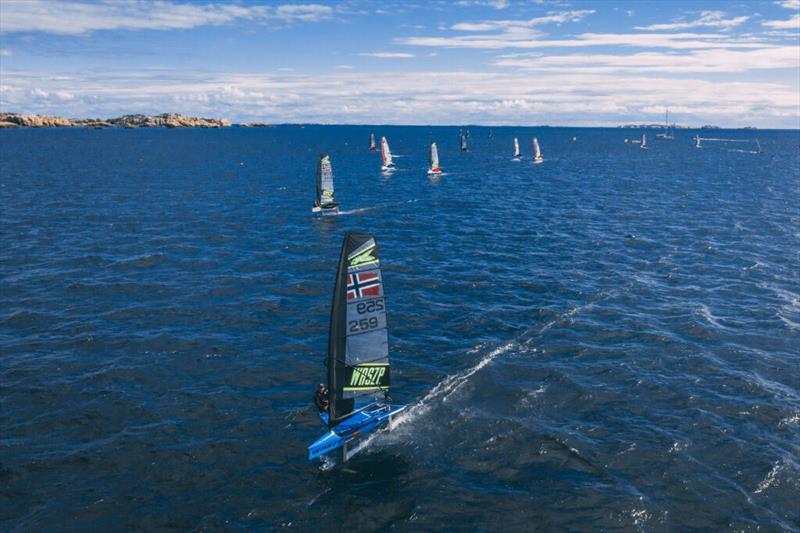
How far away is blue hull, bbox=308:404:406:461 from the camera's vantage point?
951 inches

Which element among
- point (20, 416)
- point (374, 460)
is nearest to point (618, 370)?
point (374, 460)

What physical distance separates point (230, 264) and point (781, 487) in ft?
150

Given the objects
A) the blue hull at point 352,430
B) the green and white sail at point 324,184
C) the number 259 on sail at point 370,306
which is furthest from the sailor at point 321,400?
the green and white sail at point 324,184

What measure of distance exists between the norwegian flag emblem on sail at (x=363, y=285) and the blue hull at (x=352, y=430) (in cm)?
588

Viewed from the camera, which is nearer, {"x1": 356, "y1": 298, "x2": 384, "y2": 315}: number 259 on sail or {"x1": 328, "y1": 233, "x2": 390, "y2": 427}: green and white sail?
{"x1": 328, "y1": 233, "x2": 390, "y2": 427}: green and white sail

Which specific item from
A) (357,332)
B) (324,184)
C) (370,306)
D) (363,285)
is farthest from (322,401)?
(324,184)

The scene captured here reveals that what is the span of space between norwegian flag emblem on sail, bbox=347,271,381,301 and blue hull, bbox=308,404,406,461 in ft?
19.3

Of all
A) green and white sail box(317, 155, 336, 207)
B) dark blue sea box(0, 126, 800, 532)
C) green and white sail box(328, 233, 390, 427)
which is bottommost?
dark blue sea box(0, 126, 800, 532)

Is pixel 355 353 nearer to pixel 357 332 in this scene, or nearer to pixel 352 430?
pixel 357 332

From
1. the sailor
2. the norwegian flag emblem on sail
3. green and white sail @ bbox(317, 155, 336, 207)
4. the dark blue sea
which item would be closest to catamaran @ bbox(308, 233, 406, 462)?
the norwegian flag emblem on sail

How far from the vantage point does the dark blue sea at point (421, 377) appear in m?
22.6

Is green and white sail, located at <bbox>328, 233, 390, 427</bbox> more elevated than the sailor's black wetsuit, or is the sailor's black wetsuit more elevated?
green and white sail, located at <bbox>328, 233, 390, 427</bbox>

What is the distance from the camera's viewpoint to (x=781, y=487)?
23.2 meters

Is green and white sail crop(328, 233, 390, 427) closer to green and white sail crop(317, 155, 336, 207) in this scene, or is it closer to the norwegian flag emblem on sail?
the norwegian flag emblem on sail
